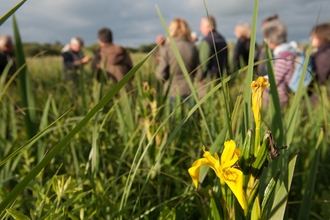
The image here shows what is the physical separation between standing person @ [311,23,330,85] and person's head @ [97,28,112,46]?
6.94 feet

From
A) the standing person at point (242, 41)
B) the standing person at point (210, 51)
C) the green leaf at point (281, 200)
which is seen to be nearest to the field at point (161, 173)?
the green leaf at point (281, 200)

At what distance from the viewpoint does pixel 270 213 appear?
483 mm

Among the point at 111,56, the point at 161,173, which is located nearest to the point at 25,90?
the point at 161,173

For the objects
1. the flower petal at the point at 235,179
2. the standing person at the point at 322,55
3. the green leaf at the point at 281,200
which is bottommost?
the standing person at the point at 322,55

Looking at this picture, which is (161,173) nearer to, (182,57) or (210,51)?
(182,57)

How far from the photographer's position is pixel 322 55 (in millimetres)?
2592

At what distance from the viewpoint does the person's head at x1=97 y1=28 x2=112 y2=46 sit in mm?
3482

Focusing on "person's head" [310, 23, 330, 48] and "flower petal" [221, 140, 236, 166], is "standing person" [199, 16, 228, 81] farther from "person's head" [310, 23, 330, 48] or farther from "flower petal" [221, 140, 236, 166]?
"flower petal" [221, 140, 236, 166]

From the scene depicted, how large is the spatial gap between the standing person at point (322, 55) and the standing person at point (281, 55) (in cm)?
28

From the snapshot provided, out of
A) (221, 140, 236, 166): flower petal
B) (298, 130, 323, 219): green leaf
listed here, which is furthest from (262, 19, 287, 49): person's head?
(221, 140, 236, 166): flower petal

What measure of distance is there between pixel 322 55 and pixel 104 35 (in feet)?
7.28

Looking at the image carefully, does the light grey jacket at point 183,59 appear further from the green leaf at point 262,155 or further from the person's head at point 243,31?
the green leaf at point 262,155

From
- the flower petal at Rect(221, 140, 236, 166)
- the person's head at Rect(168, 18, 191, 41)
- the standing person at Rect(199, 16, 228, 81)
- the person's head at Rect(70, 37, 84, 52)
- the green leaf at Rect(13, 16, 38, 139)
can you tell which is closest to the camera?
the flower petal at Rect(221, 140, 236, 166)

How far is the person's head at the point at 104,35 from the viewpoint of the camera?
3.48 m
